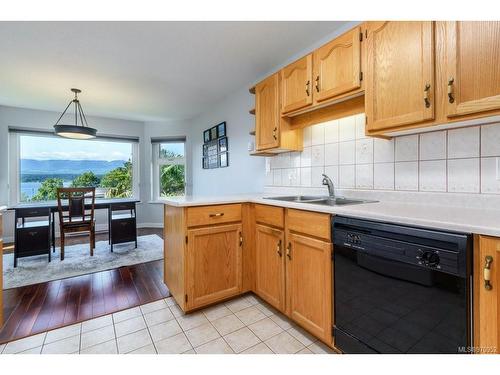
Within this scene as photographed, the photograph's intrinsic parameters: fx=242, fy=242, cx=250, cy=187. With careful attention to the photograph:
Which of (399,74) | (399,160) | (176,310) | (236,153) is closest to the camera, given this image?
(399,74)

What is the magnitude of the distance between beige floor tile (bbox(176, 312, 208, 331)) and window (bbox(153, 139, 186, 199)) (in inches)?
141

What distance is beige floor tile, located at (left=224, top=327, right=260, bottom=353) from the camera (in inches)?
58.8

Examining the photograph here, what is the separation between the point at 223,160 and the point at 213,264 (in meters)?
2.04

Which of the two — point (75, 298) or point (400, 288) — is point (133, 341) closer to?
point (75, 298)

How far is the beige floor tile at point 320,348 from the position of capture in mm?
1446

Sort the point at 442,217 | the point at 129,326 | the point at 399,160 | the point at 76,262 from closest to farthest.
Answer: the point at 442,217 < the point at 399,160 < the point at 129,326 < the point at 76,262

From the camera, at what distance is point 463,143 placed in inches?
52.4

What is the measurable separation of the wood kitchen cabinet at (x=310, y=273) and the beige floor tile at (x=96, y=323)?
4.38ft

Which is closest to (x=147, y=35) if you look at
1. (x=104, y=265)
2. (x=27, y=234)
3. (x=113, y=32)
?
(x=113, y=32)

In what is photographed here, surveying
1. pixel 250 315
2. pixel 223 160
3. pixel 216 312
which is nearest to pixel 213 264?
pixel 216 312

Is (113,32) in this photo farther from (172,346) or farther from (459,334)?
(459,334)

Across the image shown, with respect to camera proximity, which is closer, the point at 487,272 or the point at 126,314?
the point at 487,272

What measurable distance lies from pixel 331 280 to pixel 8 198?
208 inches
